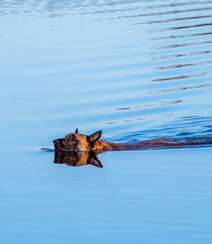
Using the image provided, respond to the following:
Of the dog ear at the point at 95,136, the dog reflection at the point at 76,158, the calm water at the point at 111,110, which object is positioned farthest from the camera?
the dog ear at the point at 95,136

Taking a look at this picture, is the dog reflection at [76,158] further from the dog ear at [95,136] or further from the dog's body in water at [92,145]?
the dog ear at [95,136]

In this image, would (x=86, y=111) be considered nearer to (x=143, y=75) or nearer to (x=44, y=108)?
(x=44, y=108)

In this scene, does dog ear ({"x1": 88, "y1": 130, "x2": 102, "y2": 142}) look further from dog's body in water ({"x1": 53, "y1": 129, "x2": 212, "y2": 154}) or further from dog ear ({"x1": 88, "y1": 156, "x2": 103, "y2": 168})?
dog ear ({"x1": 88, "y1": 156, "x2": 103, "y2": 168})

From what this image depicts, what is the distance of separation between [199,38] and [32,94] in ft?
22.1

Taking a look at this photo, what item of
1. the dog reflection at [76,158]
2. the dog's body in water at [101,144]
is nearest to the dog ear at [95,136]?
the dog's body in water at [101,144]

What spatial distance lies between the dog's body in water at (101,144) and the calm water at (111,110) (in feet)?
0.89

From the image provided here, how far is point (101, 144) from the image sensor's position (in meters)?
13.8

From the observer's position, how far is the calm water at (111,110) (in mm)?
10156

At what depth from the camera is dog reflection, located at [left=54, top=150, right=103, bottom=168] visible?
516 inches

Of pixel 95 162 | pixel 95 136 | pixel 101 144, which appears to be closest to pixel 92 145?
pixel 101 144

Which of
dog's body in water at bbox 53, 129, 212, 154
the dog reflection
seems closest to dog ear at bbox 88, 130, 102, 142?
dog's body in water at bbox 53, 129, 212, 154

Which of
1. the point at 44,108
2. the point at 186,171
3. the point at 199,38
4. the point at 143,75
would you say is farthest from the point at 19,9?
the point at 186,171

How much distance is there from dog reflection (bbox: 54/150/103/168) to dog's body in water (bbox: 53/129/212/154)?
63mm

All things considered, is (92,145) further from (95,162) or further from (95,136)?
(95,162)
